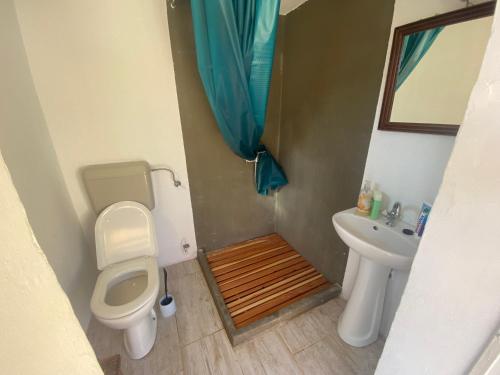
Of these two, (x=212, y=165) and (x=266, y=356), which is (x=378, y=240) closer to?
(x=266, y=356)

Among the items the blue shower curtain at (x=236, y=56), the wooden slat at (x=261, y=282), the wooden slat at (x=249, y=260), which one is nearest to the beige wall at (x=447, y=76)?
the blue shower curtain at (x=236, y=56)

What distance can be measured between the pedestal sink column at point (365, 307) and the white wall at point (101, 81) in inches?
63.1

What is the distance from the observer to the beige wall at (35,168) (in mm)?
998

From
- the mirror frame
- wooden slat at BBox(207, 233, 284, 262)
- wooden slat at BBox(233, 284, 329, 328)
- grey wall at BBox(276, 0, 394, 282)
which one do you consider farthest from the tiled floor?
the mirror frame

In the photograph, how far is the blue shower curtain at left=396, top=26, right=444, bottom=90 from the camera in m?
0.95

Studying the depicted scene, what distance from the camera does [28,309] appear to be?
371mm

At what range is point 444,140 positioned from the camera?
946 mm

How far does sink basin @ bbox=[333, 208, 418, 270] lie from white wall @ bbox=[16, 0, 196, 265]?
1.38 metres

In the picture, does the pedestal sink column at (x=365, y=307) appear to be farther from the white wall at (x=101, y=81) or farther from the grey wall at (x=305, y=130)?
the white wall at (x=101, y=81)

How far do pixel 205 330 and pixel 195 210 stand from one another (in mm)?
957

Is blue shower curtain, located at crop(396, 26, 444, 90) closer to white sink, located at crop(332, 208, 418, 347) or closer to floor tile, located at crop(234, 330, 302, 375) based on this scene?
white sink, located at crop(332, 208, 418, 347)

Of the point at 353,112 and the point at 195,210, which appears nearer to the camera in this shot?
the point at 353,112

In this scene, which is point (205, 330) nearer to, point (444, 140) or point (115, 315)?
point (115, 315)

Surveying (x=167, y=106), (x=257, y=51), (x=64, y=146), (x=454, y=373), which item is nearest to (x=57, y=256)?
(x=64, y=146)
